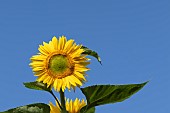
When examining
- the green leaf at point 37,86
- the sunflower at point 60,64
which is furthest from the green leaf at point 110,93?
the green leaf at point 37,86

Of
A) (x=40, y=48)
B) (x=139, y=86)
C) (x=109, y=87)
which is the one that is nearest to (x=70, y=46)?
(x=40, y=48)

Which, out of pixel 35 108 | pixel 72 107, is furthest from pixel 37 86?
pixel 72 107

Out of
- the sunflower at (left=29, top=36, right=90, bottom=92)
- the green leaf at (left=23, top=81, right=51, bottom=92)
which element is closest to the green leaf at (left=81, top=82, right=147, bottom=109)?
the sunflower at (left=29, top=36, right=90, bottom=92)

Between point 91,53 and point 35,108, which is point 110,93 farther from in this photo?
point 35,108

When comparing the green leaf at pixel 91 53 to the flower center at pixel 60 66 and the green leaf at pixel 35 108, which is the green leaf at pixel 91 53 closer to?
the flower center at pixel 60 66

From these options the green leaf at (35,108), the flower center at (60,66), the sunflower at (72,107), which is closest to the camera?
the green leaf at (35,108)

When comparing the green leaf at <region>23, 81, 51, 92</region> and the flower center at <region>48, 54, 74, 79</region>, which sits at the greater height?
the flower center at <region>48, 54, 74, 79</region>

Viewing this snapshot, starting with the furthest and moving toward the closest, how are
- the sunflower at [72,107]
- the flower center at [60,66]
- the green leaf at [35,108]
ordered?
the sunflower at [72,107] → the flower center at [60,66] → the green leaf at [35,108]

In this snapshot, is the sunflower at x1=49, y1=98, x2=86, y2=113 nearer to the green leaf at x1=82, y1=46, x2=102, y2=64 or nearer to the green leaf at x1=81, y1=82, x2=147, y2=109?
the green leaf at x1=81, y1=82, x2=147, y2=109
